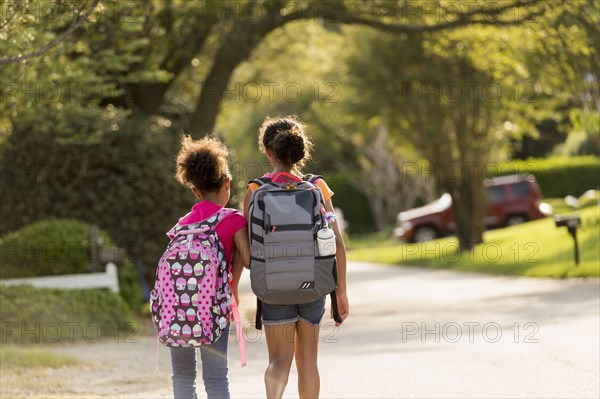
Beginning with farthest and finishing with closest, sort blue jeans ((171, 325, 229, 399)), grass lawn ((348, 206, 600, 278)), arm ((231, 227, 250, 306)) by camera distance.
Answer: grass lawn ((348, 206, 600, 278))
arm ((231, 227, 250, 306))
blue jeans ((171, 325, 229, 399))

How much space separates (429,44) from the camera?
912 inches

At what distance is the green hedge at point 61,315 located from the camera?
13.4 meters

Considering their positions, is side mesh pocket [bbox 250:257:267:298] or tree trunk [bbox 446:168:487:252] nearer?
side mesh pocket [bbox 250:257:267:298]

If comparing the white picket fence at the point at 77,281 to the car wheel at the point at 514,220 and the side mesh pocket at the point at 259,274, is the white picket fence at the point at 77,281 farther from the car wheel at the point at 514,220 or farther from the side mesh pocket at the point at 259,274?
the car wheel at the point at 514,220

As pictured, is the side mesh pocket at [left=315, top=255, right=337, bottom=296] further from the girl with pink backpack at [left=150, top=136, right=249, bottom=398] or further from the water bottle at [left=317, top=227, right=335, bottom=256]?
the girl with pink backpack at [left=150, top=136, right=249, bottom=398]

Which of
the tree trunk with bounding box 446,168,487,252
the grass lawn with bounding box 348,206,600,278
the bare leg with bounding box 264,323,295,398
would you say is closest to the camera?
the bare leg with bounding box 264,323,295,398

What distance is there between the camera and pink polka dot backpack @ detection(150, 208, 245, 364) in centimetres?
594

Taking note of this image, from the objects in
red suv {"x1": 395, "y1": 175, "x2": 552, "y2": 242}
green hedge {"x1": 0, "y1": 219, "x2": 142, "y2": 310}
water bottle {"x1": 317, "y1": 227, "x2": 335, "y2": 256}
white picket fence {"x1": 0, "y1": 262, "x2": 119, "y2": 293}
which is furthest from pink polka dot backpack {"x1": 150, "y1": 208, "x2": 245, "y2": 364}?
red suv {"x1": 395, "y1": 175, "x2": 552, "y2": 242}

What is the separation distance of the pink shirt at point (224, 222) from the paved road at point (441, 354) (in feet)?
10.1

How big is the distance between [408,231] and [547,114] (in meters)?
8.80

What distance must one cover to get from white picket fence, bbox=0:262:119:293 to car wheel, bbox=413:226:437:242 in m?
26.1

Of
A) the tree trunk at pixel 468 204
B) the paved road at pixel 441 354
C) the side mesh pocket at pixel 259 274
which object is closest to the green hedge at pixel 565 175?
Answer: the tree trunk at pixel 468 204

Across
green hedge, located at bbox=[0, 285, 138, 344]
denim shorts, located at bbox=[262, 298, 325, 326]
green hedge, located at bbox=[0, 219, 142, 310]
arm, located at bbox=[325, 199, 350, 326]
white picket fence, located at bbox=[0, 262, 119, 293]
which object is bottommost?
green hedge, located at bbox=[0, 285, 138, 344]

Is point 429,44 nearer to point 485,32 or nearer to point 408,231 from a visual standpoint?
point 485,32
